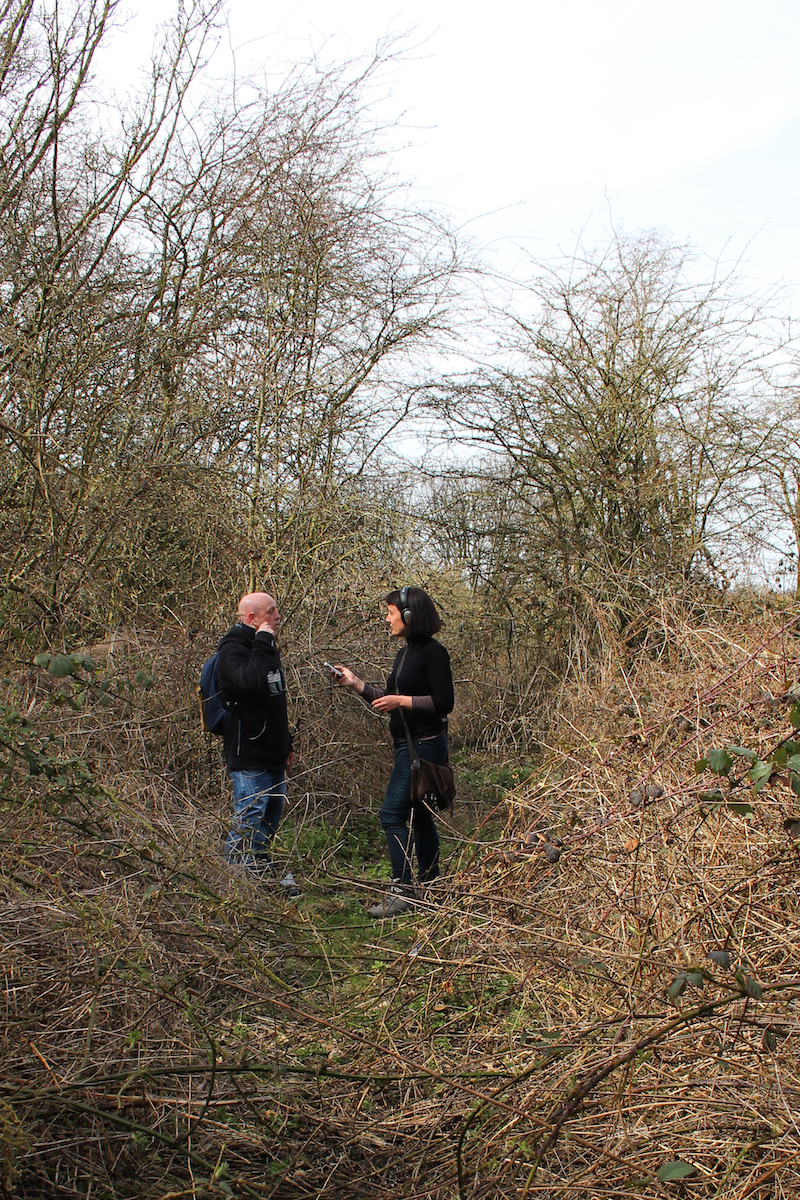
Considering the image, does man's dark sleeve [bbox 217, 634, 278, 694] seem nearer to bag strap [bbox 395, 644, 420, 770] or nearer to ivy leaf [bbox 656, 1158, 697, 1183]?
bag strap [bbox 395, 644, 420, 770]

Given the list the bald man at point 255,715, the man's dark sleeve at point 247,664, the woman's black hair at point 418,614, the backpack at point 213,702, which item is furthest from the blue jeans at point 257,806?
the woman's black hair at point 418,614

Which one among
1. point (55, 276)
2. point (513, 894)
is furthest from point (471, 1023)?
point (55, 276)

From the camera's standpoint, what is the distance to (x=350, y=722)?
289 inches

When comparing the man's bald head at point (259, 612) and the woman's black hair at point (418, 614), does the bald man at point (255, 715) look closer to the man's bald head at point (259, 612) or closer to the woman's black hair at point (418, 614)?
the man's bald head at point (259, 612)

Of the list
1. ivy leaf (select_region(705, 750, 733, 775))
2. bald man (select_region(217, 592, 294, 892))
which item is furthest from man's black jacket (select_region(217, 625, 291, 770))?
ivy leaf (select_region(705, 750, 733, 775))

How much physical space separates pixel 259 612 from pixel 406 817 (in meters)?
1.47

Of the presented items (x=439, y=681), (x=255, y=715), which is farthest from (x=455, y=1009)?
(x=255, y=715)

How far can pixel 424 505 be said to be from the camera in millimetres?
10734

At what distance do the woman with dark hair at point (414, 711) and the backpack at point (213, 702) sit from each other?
73cm

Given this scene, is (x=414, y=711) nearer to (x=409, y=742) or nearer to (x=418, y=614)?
(x=409, y=742)

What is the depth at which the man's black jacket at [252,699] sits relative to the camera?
5.30m

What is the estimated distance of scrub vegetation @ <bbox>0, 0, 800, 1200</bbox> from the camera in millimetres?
2652

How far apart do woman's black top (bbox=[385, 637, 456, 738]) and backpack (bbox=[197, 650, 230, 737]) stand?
992mm

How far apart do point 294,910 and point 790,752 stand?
262cm
